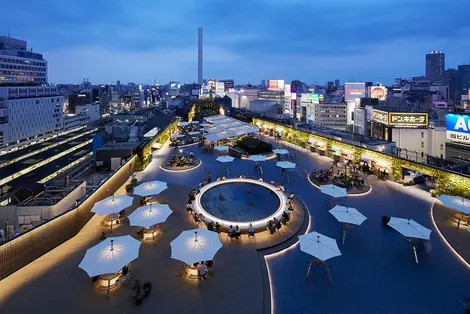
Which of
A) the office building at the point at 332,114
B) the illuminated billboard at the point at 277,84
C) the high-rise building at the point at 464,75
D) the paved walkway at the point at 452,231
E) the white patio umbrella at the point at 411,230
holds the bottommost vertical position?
the paved walkway at the point at 452,231

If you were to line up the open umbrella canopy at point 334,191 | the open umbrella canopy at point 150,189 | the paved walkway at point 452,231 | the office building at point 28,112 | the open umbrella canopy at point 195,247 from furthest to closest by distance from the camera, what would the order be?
the office building at point 28,112 → the open umbrella canopy at point 150,189 → the open umbrella canopy at point 334,191 → the paved walkway at point 452,231 → the open umbrella canopy at point 195,247

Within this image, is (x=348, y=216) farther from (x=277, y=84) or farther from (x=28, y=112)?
(x=277, y=84)

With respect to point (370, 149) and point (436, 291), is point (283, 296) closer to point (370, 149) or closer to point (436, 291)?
point (436, 291)

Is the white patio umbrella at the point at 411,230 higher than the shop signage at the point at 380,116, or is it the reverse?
the shop signage at the point at 380,116

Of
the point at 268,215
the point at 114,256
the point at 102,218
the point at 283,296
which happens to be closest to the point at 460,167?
the point at 268,215

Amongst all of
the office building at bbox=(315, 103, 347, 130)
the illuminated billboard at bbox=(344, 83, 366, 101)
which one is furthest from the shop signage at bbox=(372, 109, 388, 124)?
the office building at bbox=(315, 103, 347, 130)

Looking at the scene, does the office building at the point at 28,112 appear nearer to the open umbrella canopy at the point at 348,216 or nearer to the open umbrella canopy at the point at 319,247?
the open umbrella canopy at the point at 348,216

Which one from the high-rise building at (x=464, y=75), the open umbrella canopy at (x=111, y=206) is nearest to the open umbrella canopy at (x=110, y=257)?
the open umbrella canopy at (x=111, y=206)

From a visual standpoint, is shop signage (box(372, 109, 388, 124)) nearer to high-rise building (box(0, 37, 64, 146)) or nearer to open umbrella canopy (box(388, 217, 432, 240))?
open umbrella canopy (box(388, 217, 432, 240))
